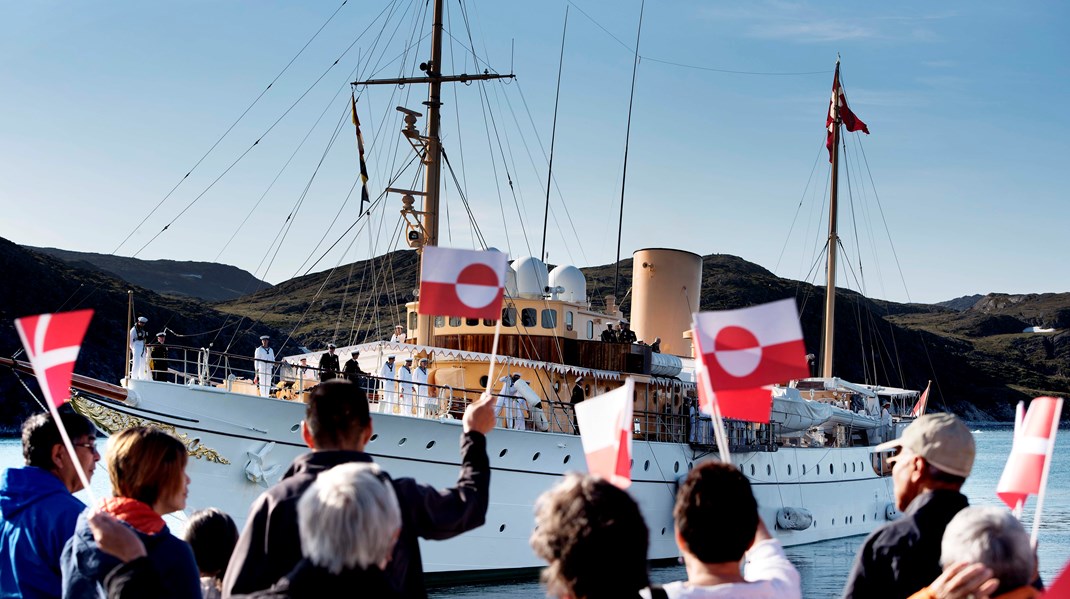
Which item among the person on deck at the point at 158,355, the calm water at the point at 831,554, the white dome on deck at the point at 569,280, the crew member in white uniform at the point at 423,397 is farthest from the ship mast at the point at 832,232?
the person on deck at the point at 158,355

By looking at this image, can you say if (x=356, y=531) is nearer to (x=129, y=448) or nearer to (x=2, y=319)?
(x=129, y=448)

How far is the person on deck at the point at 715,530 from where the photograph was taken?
4.20 metres

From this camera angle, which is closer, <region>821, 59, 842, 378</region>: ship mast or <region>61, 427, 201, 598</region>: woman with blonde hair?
<region>61, 427, 201, 598</region>: woman with blonde hair

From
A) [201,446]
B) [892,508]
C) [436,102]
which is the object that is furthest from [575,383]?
[892,508]

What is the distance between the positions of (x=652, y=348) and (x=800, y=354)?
851 inches

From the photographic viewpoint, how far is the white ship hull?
2020cm

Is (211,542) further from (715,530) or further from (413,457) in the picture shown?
(413,457)

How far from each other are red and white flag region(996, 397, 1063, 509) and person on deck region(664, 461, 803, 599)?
112 inches

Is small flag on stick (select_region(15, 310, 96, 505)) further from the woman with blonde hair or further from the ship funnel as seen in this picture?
the ship funnel

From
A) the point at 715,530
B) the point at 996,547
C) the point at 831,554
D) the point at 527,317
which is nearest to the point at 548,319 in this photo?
the point at 527,317

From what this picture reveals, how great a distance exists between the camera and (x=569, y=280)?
101 ft

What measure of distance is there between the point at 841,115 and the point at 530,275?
2192cm

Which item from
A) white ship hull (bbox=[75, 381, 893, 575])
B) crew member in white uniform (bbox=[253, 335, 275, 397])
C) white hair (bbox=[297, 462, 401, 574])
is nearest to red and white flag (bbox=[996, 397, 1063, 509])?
white hair (bbox=[297, 462, 401, 574])

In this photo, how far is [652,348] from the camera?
28.0 m
